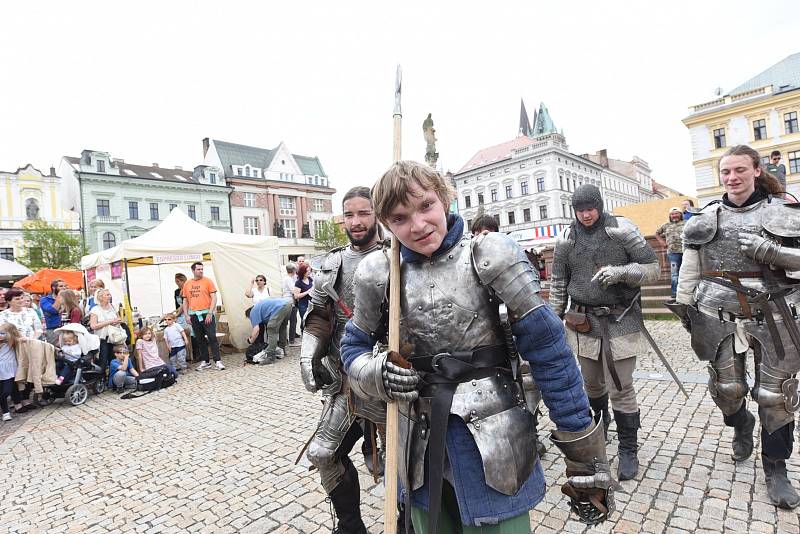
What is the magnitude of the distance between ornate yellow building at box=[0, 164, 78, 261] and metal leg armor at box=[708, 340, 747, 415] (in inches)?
1898

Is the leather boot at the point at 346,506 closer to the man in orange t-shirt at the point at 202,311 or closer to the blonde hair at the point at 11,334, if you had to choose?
the blonde hair at the point at 11,334

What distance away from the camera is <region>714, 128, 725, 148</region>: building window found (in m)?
37.2

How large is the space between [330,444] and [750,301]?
2.87 m

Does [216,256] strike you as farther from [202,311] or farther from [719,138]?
[719,138]

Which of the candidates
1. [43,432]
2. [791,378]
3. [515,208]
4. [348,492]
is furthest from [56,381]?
[515,208]

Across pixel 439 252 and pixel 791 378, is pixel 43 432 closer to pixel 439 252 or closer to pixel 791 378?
pixel 439 252

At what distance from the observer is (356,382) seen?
5.63 feet

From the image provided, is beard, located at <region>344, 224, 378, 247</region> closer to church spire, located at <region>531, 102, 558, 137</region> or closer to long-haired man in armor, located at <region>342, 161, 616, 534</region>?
long-haired man in armor, located at <region>342, 161, 616, 534</region>

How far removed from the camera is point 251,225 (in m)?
44.8

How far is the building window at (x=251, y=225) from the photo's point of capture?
4459 centimetres

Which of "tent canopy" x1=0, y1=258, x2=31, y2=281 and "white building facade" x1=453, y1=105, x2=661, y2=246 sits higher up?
"white building facade" x1=453, y1=105, x2=661, y2=246

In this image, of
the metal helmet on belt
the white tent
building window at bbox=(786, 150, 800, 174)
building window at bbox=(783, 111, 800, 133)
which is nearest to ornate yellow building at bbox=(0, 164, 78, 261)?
the white tent

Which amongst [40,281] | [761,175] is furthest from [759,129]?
[40,281]

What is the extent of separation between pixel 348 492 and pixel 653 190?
103005 millimetres
